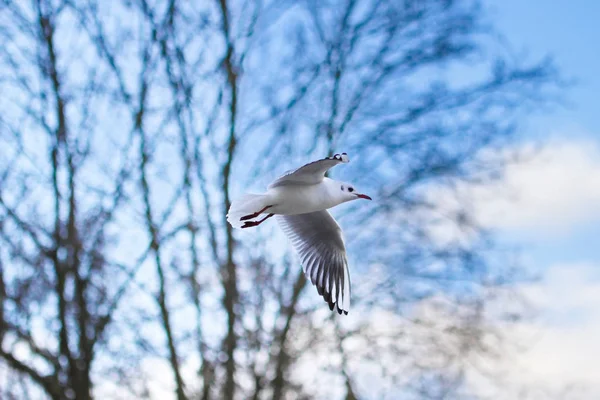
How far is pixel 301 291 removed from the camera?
5.14 meters

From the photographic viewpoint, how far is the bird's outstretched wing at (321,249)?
3.10 meters

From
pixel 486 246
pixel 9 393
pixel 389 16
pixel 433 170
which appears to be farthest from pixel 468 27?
pixel 9 393

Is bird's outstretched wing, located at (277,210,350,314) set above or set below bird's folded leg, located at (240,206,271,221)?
above

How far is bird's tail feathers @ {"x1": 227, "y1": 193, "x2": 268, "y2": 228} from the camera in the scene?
8.52ft

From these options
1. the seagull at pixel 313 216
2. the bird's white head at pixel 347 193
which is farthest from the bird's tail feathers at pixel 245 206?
the bird's white head at pixel 347 193

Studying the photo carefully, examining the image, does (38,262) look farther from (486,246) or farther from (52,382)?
(486,246)

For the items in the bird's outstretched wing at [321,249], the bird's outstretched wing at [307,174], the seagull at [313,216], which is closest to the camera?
the bird's outstretched wing at [307,174]

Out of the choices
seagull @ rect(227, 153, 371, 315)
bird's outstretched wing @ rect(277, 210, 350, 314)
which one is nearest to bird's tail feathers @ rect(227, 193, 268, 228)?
seagull @ rect(227, 153, 371, 315)

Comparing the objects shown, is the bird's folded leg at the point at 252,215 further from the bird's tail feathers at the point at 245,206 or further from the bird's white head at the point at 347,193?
the bird's white head at the point at 347,193

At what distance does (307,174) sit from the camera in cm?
254

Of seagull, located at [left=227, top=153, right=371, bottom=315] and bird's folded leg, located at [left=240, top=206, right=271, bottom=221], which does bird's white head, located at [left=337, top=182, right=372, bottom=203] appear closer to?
seagull, located at [left=227, top=153, right=371, bottom=315]

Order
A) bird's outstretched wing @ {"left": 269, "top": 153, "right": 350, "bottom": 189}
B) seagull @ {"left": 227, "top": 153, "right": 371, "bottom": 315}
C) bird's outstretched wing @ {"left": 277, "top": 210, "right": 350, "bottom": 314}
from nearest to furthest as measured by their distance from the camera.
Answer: bird's outstretched wing @ {"left": 269, "top": 153, "right": 350, "bottom": 189} → seagull @ {"left": 227, "top": 153, "right": 371, "bottom": 315} → bird's outstretched wing @ {"left": 277, "top": 210, "right": 350, "bottom": 314}

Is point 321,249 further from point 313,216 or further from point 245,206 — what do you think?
point 245,206

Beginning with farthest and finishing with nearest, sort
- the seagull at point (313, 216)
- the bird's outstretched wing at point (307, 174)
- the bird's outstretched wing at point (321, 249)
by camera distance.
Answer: the bird's outstretched wing at point (321, 249) < the seagull at point (313, 216) < the bird's outstretched wing at point (307, 174)
